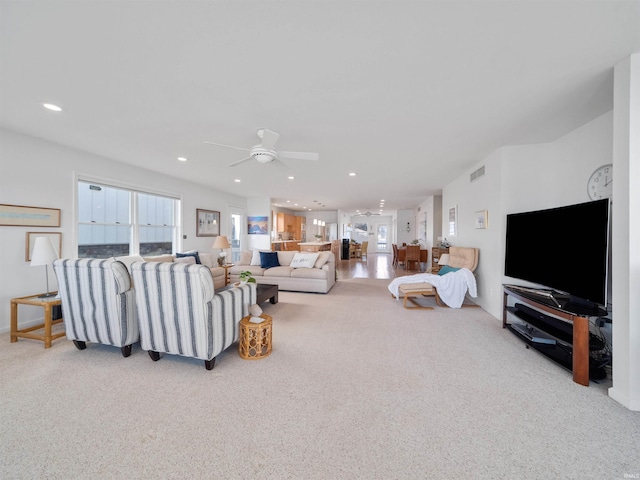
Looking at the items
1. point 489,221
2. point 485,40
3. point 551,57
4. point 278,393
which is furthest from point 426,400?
point 489,221

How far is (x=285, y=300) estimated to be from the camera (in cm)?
472

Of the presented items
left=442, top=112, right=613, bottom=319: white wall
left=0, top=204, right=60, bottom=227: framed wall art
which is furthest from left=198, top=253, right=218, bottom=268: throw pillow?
left=442, top=112, right=613, bottom=319: white wall

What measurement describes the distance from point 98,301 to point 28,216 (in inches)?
79.2

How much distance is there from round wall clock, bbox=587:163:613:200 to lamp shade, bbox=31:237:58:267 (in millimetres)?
6266

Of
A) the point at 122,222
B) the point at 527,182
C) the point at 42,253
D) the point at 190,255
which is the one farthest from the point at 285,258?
the point at 527,182

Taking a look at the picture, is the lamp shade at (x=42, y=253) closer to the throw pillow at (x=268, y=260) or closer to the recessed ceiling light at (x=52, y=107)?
the recessed ceiling light at (x=52, y=107)

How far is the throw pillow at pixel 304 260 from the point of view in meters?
5.59

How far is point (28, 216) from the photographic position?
10.7 feet

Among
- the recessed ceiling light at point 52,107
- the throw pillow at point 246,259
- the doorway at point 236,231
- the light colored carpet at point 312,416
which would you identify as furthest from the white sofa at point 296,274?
the recessed ceiling light at point 52,107

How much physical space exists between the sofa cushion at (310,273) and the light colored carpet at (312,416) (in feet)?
7.96

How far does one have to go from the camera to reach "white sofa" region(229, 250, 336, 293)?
5.24m

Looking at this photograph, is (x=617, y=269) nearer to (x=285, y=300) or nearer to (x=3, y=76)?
Answer: (x=285, y=300)

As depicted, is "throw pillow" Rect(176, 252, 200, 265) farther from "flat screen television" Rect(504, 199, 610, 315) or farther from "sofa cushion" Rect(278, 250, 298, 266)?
"flat screen television" Rect(504, 199, 610, 315)

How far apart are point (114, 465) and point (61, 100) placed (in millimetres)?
3045
